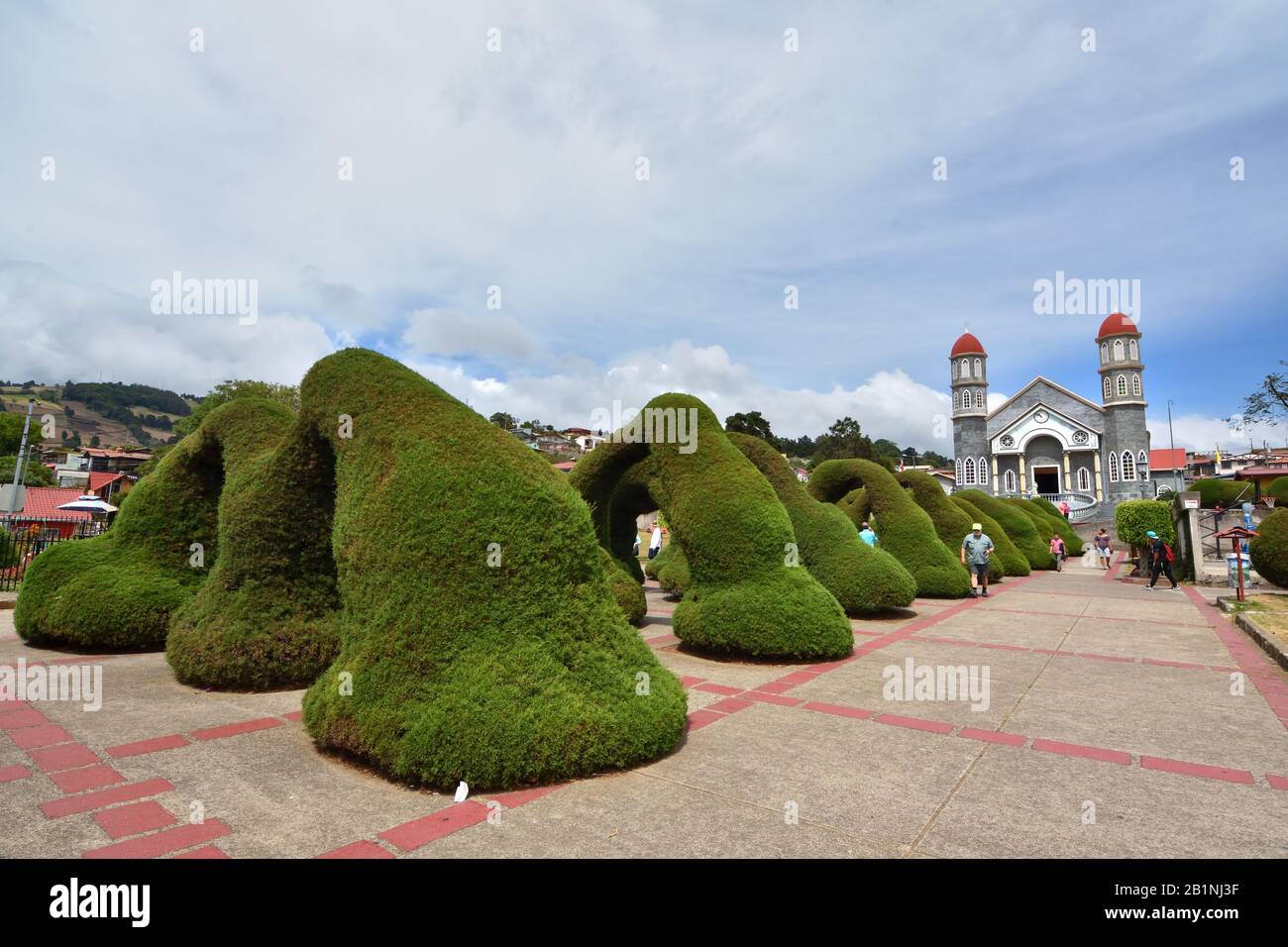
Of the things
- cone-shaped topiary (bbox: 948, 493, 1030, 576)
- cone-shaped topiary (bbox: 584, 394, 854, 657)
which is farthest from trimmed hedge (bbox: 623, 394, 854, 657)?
cone-shaped topiary (bbox: 948, 493, 1030, 576)

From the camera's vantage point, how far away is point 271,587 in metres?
6.34

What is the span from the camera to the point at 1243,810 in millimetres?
3750

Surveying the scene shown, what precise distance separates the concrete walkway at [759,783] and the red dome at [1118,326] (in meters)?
59.1

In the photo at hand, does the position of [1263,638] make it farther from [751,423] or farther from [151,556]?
[751,423]

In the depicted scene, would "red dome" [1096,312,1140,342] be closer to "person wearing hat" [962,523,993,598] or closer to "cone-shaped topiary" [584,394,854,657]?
"person wearing hat" [962,523,993,598]

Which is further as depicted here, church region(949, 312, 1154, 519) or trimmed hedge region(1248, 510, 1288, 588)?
church region(949, 312, 1154, 519)

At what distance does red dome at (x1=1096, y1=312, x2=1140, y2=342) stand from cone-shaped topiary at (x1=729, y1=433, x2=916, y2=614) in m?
56.7

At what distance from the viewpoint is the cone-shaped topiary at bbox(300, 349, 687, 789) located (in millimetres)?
3936

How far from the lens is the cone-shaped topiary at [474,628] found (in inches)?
155

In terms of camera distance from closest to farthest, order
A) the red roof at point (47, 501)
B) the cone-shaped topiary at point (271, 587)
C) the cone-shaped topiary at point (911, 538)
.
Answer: the cone-shaped topiary at point (271, 587)
the cone-shaped topiary at point (911, 538)
the red roof at point (47, 501)

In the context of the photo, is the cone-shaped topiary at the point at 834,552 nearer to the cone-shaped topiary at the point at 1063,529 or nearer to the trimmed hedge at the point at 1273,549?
the trimmed hedge at the point at 1273,549

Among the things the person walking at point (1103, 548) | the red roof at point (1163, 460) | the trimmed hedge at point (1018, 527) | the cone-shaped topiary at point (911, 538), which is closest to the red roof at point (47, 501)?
the cone-shaped topiary at point (911, 538)

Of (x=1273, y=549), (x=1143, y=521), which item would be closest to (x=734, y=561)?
(x=1273, y=549)
